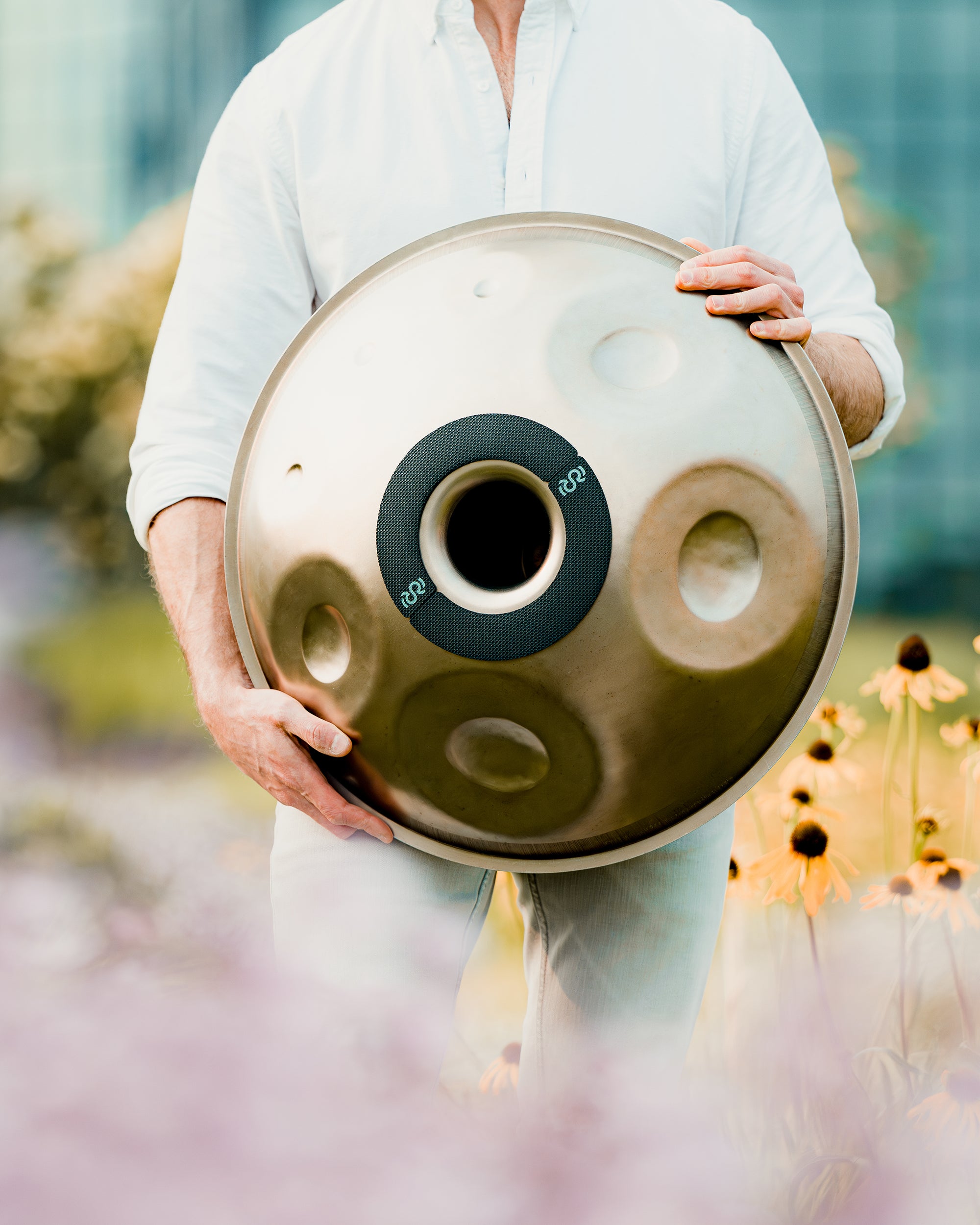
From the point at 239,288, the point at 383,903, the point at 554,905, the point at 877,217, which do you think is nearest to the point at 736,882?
the point at 554,905

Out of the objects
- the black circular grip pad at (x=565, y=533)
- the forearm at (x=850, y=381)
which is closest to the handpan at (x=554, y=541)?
the black circular grip pad at (x=565, y=533)

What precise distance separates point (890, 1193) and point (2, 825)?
96cm

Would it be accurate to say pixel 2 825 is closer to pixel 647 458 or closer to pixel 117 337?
pixel 647 458

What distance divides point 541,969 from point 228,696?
22.2 inches

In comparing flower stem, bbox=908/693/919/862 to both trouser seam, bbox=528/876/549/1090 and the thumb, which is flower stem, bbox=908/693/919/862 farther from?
the thumb

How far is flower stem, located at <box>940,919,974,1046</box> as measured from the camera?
1786 millimetres

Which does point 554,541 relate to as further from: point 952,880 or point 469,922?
point 952,880

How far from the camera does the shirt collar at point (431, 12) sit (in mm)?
1309

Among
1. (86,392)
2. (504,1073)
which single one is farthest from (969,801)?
(86,392)

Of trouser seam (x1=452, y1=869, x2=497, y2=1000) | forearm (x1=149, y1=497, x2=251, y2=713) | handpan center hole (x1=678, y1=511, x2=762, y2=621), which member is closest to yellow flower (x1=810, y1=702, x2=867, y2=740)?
trouser seam (x1=452, y1=869, x2=497, y2=1000)

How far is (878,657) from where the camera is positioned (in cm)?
651

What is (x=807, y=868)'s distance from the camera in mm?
1735

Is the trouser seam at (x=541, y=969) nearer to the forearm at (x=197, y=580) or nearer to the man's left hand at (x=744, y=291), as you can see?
the forearm at (x=197, y=580)

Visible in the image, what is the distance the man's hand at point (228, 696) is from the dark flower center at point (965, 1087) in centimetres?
83
